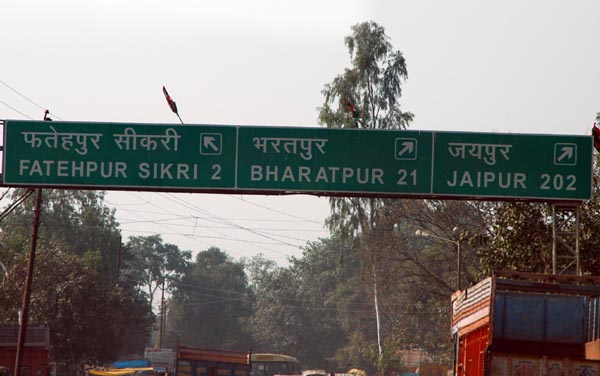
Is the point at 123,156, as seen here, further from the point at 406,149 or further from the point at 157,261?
the point at 157,261

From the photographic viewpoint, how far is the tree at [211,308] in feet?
470

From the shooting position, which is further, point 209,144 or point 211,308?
point 211,308

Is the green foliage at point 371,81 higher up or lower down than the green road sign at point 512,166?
higher up

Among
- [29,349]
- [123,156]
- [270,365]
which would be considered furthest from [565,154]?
[270,365]

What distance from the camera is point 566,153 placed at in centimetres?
2133

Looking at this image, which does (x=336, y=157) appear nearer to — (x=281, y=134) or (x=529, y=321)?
(x=281, y=134)

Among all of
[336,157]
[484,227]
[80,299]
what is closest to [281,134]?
[336,157]

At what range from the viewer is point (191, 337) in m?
143

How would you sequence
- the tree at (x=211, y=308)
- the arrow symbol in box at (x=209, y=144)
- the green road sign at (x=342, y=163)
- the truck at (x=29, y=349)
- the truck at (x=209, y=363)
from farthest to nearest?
the tree at (x=211, y=308) → the truck at (x=209, y=363) → the truck at (x=29, y=349) → the arrow symbol in box at (x=209, y=144) → the green road sign at (x=342, y=163)

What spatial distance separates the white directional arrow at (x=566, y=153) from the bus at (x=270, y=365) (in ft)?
161

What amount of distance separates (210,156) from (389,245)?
106 ft

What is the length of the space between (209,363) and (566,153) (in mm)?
37218

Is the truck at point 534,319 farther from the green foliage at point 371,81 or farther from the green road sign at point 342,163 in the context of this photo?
the green foliage at point 371,81

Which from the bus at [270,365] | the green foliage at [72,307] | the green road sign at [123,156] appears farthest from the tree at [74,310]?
the green road sign at [123,156]
